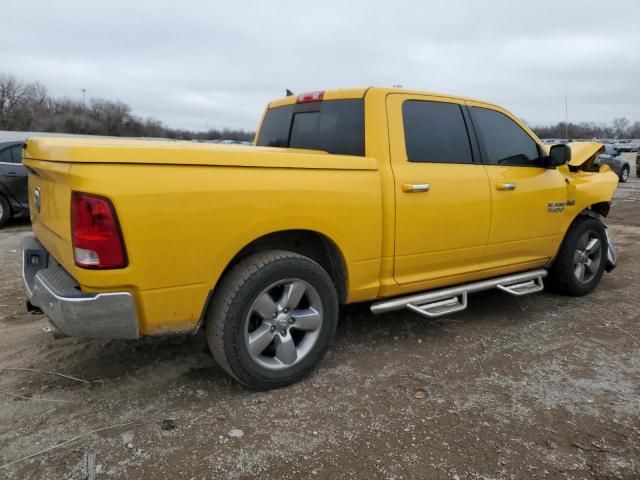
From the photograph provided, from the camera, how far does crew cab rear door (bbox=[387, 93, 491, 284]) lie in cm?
351

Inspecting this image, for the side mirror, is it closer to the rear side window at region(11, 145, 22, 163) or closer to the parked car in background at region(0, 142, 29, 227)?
the parked car in background at region(0, 142, 29, 227)

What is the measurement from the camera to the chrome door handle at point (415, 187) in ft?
11.3

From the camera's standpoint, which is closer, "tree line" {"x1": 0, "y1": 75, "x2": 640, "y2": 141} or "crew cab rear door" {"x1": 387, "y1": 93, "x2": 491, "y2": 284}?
"crew cab rear door" {"x1": 387, "y1": 93, "x2": 491, "y2": 284}

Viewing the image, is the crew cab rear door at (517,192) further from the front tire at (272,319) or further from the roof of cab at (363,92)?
the front tire at (272,319)

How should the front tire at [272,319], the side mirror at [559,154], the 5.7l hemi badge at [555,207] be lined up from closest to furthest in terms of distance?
the front tire at [272,319]
the side mirror at [559,154]
the 5.7l hemi badge at [555,207]

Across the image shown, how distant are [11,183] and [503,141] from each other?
8.46 metres

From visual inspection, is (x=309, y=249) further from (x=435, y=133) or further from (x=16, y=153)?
(x=16, y=153)

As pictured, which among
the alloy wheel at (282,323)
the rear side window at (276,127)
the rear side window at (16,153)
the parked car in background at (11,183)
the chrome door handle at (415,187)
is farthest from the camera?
the rear side window at (16,153)

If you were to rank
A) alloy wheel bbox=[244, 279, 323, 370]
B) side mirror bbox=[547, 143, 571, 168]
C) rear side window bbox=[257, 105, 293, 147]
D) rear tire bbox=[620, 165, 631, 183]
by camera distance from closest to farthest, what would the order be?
1. alloy wheel bbox=[244, 279, 323, 370]
2. rear side window bbox=[257, 105, 293, 147]
3. side mirror bbox=[547, 143, 571, 168]
4. rear tire bbox=[620, 165, 631, 183]

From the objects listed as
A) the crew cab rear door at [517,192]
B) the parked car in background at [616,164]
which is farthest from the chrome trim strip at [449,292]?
the parked car in background at [616,164]

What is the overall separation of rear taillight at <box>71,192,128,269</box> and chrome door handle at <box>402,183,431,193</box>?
1.86m

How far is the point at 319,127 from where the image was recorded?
3936mm

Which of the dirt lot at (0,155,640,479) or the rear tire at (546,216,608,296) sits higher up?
the rear tire at (546,216,608,296)

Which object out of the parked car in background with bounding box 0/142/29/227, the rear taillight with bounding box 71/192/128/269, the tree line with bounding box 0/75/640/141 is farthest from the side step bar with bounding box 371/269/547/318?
the tree line with bounding box 0/75/640/141
